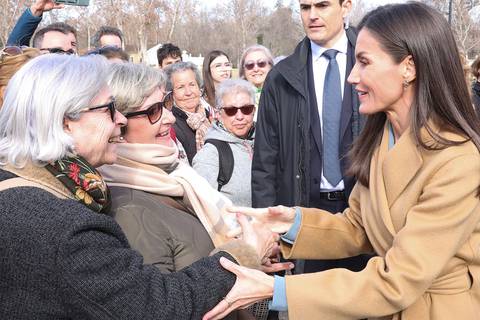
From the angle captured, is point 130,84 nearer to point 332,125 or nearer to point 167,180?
point 167,180

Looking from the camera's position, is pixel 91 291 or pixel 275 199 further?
pixel 275 199

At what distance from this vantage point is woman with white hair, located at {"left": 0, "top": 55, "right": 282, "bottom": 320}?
165 centimetres

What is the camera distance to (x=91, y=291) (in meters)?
1.67

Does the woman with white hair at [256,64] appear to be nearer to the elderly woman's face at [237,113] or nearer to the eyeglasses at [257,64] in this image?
the eyeglasses at [257,64]

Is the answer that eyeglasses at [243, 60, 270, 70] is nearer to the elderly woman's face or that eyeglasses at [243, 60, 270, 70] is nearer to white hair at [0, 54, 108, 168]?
the elderly woman's face

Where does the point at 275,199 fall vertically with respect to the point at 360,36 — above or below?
below

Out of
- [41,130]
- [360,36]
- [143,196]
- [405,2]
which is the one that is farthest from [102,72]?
[405,2]

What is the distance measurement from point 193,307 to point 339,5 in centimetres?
279

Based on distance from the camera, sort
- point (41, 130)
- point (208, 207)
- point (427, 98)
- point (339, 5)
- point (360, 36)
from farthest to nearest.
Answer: point (339, 5) → point (208, 207) → point (360, 36) → point (427, 98) → point (41, 130)

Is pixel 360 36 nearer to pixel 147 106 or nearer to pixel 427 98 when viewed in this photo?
pixel 427 98

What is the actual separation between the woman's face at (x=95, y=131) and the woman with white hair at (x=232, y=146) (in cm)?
182

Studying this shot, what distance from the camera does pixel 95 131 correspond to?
80.6 inches

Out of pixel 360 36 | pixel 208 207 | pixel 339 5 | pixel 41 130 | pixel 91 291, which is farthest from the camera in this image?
pixel 339 5

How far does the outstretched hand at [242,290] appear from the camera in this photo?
2.02m
